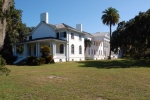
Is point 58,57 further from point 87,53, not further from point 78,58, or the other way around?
point 87,53

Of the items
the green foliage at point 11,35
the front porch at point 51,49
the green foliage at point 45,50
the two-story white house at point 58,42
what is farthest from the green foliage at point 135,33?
the green foliage at point 11,35

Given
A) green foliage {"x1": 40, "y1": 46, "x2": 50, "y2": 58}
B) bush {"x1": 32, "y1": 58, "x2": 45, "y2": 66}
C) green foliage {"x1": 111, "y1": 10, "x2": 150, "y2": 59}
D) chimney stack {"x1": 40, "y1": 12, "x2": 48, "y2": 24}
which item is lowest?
bush {"x1": 32, "y1": 58, "x2": 45, "y2": 66}

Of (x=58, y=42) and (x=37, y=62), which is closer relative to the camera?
(x=37, y=62)

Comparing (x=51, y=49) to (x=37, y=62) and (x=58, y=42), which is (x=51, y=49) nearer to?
(x=58, y=42)

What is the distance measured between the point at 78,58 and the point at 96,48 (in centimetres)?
1627

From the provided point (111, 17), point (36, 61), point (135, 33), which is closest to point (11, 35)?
point (36, 61)

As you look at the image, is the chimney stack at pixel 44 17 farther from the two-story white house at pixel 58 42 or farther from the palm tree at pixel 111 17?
the palm tree at pixel 111 17

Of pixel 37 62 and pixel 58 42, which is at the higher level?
pixel 58 42

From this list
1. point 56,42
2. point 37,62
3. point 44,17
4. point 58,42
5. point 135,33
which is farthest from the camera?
point 44,17

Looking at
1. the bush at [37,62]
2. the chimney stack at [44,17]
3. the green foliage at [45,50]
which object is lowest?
the bush at [37,62]

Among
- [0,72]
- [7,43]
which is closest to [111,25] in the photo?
[7,43]

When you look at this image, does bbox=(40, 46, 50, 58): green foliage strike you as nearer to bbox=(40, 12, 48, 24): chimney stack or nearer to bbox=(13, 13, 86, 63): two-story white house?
bbox=(13, 13, 86, 63): two-story white house

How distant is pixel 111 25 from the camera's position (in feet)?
174

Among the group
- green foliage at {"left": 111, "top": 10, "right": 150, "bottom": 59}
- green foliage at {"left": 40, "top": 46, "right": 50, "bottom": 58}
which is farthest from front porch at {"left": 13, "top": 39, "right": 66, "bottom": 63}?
green foliage at {"left": 111, "top": 10, "right": 150, "bottom": 59}
